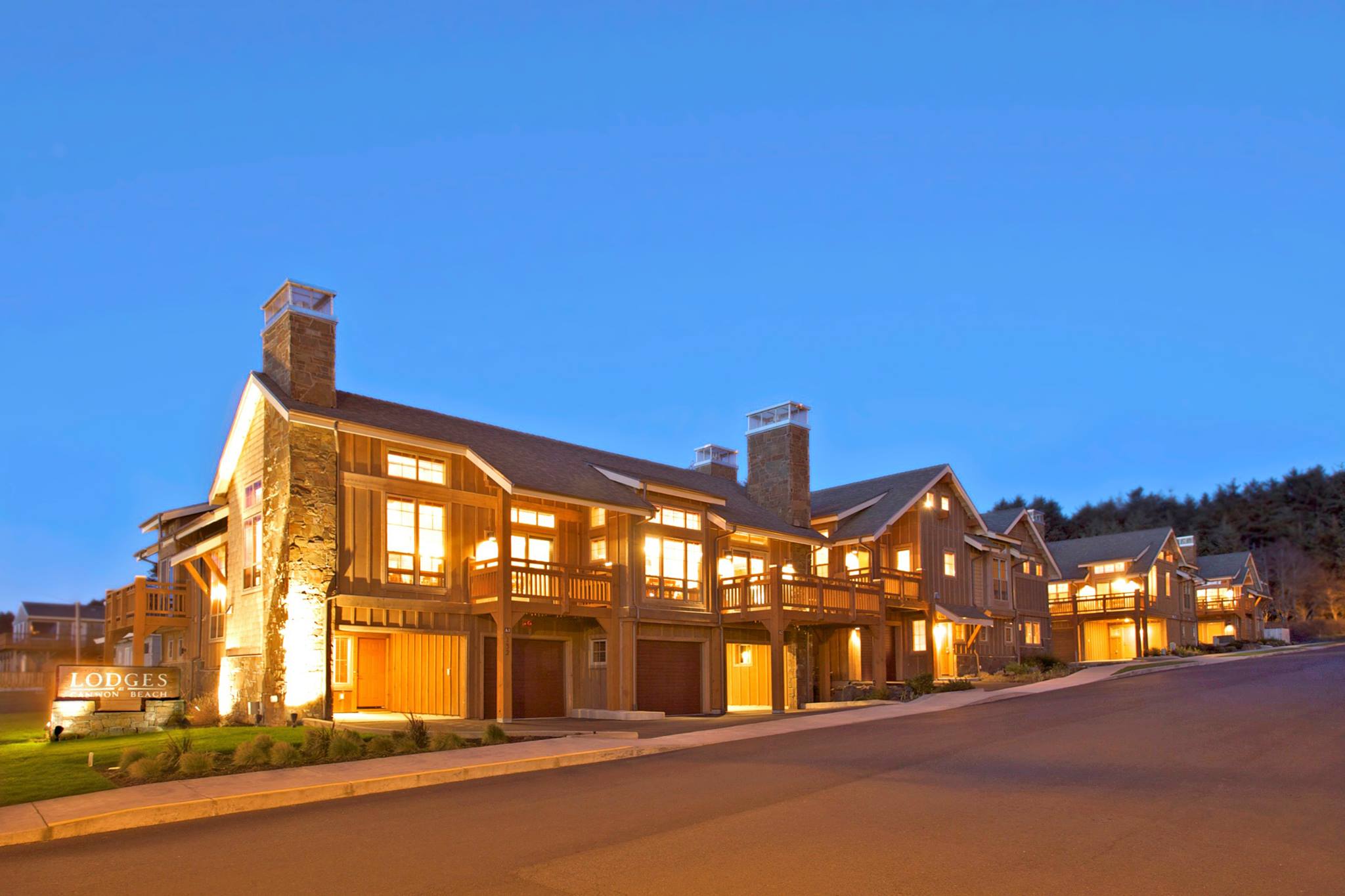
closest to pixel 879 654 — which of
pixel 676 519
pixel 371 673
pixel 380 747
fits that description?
pixel 676 519

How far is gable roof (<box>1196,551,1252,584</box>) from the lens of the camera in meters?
68.7

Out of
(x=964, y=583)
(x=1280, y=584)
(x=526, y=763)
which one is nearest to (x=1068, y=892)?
(x=526, y=763)

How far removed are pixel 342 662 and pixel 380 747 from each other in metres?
7.79

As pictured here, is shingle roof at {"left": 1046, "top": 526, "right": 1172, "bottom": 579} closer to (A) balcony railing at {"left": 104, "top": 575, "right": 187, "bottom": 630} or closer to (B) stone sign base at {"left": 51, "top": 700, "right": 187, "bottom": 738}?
(A) balcony railing at {"left": 104, "top": 575, "right": 187, "bottom": 630}

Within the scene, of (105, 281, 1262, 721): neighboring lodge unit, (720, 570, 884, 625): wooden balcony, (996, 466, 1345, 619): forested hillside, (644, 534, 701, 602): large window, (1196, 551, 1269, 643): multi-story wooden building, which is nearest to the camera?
(105, 281, 1262, 721): neighboring lodge unit

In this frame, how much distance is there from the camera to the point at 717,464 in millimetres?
39500

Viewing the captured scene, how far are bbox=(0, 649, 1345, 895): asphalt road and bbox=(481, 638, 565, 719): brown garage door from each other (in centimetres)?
1052

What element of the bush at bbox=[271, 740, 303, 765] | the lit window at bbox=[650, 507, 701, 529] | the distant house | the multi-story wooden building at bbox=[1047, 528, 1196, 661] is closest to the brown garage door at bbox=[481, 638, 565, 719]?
the lit window at bbox=[650, 507, 701, 529]

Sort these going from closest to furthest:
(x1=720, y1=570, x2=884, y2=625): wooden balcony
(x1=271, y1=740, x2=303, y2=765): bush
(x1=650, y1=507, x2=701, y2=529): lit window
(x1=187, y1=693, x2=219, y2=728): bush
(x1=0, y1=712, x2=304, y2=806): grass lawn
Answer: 1. (x1=0, y1=712, x2=304, y2=806): grass lawn
2. (x1=271, y1=740, x2=303, y2=765): bush
3. (x1=187, y1=693, x2=219, y2=728): bush
4. (x1=720, y1=570, x2=884, y2=625): wooden balcony
5. (x1=650, y1=507, x2=701, y2=529): lit window

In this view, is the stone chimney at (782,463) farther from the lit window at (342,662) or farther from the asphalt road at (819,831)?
the asphalt road at (819,831)

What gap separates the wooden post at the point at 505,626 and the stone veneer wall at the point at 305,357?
5055 millimetres

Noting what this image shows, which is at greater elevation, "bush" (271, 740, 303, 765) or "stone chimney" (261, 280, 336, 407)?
"stone chimney" (261, 280, 336, 407)

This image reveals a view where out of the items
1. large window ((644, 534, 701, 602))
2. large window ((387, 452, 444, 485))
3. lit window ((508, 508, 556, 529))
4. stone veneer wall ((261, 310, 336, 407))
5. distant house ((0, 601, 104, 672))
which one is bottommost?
distant house ((0, 601, 104, 672))

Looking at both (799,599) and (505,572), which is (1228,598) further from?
(505,572)
